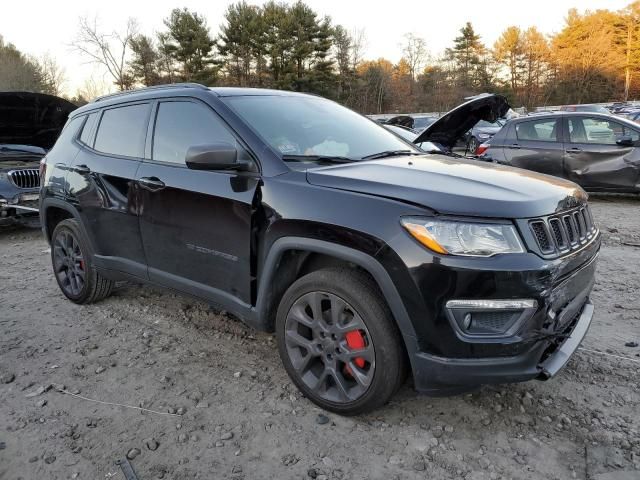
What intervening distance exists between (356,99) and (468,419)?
49538 mm

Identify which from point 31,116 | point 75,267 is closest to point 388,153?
point 75,267

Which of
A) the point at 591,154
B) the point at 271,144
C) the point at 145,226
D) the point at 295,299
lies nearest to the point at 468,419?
the point at 295,299

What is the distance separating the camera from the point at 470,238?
2.13 m

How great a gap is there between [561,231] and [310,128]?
165 centimetres

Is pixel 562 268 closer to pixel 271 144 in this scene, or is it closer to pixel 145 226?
pixel 271 144

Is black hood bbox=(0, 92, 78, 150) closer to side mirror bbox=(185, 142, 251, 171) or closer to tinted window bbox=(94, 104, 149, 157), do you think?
tinted window bbox=(94, 104, 149, 157)

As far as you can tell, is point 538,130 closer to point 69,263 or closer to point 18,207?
point 69,263

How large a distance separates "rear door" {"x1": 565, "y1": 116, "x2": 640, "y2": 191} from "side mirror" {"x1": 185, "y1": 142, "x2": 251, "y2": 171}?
7.61 metres

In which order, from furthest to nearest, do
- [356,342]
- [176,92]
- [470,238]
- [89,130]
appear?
[89,130]
[176,92]
[356,342]
[470,238]

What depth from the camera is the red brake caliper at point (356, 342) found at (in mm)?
2447

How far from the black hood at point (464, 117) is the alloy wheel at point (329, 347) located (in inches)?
A: 126

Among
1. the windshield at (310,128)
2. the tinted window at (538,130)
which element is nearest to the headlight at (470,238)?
the windshield at (310,128)

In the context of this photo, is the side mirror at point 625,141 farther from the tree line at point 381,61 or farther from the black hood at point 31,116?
the tree line at point 381,61

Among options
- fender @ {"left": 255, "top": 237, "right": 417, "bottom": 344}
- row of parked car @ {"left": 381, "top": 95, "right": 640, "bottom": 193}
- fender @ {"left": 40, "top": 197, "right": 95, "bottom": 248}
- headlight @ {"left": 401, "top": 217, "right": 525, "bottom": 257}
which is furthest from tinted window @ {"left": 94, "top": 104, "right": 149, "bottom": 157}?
row of parked car @ {"left": 381, "top": 95, "right": 640, "bottom": 193}
